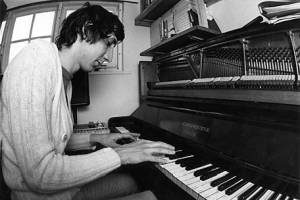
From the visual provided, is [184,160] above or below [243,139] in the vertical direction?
below

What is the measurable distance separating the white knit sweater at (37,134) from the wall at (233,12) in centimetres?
160

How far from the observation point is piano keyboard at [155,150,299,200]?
0.60 metres

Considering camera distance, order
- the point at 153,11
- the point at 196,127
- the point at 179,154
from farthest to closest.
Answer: the point at 153,11, the point at 196,127, the point at 179,154

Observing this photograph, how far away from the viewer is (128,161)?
2.72 feet

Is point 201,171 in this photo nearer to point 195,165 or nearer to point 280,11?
point 195,165

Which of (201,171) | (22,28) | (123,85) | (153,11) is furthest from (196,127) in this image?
(22,28)

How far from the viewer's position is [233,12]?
5.66ft

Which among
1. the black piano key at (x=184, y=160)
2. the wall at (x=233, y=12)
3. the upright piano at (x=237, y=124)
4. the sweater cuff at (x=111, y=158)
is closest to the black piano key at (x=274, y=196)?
the upright piano at (x=237, y=124)

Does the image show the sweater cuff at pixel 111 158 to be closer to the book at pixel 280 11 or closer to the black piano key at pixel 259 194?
the black piano key at pixel 259 194

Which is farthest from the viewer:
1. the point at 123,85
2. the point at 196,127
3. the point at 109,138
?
the point at 123,85

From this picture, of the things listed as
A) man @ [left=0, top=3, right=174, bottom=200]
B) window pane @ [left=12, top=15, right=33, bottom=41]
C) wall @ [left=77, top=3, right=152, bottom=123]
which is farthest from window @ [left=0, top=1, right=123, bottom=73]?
man @ [left=0, top=3, right=174, bottom=200]

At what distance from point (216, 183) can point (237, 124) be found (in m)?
0.35

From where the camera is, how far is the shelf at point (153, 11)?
6.98ft

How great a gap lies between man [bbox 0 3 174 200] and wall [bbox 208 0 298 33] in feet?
3.90
